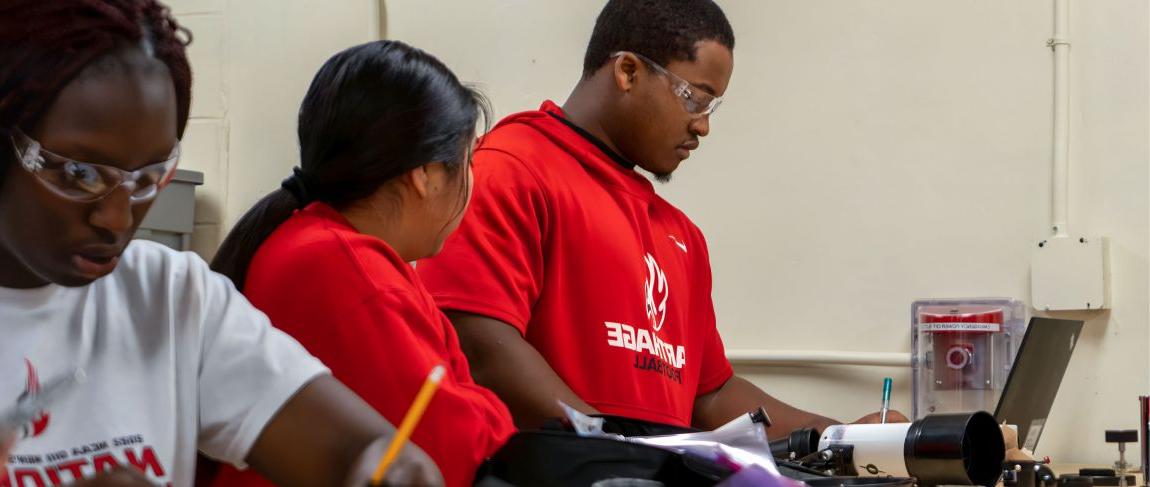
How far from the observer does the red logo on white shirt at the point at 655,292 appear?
1.76m

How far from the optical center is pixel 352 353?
3.66ft

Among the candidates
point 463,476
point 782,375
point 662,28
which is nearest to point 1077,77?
point 782,375

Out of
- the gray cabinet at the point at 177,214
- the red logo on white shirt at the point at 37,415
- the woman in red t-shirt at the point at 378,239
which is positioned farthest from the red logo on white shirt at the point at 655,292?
the gray cabinet at the point at 177,214

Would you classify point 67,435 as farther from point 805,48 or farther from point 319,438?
point 805,48

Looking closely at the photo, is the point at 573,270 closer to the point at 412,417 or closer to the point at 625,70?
the point at 625,70

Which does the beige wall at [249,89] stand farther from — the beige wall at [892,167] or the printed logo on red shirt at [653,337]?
the printed logo on red shirt at [653,337]

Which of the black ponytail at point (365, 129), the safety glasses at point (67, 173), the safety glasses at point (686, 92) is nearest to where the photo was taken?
the safety glasses at point (67, 173)

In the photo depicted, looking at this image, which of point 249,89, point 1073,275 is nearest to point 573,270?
point 1073,275

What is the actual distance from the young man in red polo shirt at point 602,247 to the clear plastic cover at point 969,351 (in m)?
0.70

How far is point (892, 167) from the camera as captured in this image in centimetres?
282

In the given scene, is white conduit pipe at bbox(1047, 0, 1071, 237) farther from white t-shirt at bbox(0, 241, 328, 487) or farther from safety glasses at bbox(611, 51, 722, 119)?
white t-shirt at bbox(0, 241, 328, 487)

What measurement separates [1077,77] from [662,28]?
1.23 meters

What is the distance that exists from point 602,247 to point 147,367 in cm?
87

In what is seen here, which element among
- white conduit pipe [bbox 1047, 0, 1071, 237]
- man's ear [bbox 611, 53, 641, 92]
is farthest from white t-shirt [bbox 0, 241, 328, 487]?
white conduit pipe [bbox 1047, 0, 1071, 237]
